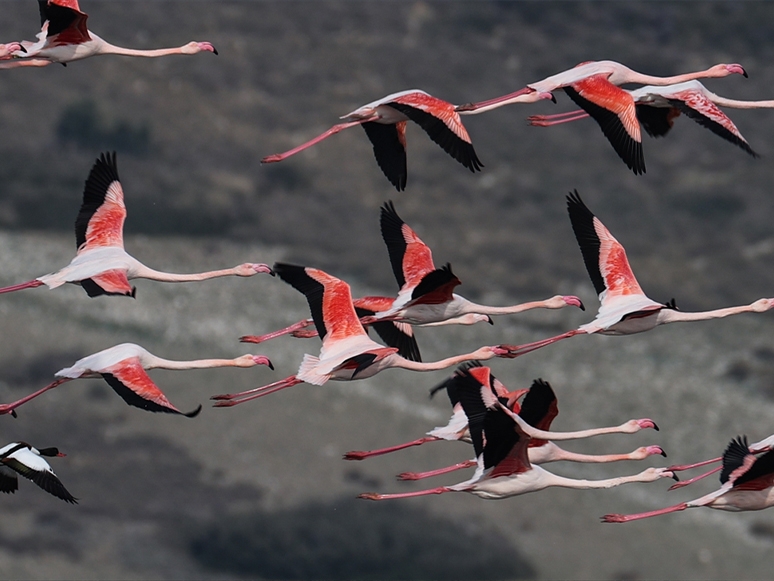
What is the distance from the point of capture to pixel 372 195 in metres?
89.1

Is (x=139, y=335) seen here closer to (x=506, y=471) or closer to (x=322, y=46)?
(x=322, y=46)

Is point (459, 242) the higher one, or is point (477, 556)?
point (459, 242)

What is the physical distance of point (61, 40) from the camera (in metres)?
25.3

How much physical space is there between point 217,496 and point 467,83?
100 feet

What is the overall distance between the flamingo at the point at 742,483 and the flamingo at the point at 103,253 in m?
6.74

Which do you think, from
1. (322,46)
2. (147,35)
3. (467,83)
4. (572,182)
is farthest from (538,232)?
(147,35)

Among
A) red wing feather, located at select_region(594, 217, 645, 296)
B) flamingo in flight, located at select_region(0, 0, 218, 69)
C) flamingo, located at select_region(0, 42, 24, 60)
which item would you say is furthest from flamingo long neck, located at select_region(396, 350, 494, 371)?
flamingo, located at select_region(0, 42, 24, 60)

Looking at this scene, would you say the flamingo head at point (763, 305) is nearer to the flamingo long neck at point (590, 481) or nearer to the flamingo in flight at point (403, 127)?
the flamingo long neck at point (590, 481)

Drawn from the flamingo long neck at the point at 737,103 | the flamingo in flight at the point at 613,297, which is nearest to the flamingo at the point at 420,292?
the flamingo in flight at the point at 613,297

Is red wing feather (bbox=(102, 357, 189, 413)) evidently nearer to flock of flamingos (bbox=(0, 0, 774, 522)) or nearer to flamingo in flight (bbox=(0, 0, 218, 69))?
flock of flamingos (bbox=(0, 0, 774, 522))

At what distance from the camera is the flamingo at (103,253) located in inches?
950

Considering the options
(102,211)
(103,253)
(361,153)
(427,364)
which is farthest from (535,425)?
(361,153)

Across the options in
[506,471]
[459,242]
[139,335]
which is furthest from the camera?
[459,242]

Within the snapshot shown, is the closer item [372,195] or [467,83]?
[372,195]
